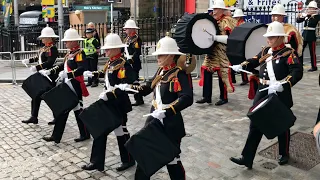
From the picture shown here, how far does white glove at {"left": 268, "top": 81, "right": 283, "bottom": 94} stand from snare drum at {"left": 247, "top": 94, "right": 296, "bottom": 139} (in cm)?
12

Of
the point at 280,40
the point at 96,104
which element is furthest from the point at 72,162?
the point at 280,40

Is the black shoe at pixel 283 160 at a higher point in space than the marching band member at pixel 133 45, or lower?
lower

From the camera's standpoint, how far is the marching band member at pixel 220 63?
876cm

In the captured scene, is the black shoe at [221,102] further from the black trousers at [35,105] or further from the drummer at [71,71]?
the black trousers at [35,105]

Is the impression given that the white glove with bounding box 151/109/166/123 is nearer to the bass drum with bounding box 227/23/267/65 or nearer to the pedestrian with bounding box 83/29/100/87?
the bass drum with bounding box 227/23/267/65

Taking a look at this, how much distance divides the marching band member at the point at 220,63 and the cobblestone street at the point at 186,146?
1.13 ft

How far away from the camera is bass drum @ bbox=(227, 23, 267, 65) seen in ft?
22.6

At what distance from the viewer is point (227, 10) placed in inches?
356

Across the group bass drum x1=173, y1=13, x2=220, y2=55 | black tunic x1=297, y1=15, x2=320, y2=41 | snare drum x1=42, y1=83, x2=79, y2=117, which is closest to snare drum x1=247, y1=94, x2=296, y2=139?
snare drum x1=42, y1=83, x2=79, y2=117

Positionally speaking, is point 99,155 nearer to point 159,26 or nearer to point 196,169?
point 196,169

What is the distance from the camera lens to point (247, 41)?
6914 millimetres

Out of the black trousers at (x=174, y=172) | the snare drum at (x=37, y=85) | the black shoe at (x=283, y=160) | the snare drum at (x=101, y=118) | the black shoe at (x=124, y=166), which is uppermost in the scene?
the snare drum at (x=37, y=85)

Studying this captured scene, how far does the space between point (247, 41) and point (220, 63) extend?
2014 mm

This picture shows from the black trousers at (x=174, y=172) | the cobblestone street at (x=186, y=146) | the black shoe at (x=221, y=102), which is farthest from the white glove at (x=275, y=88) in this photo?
the black shoe at (x=221, y=102)
